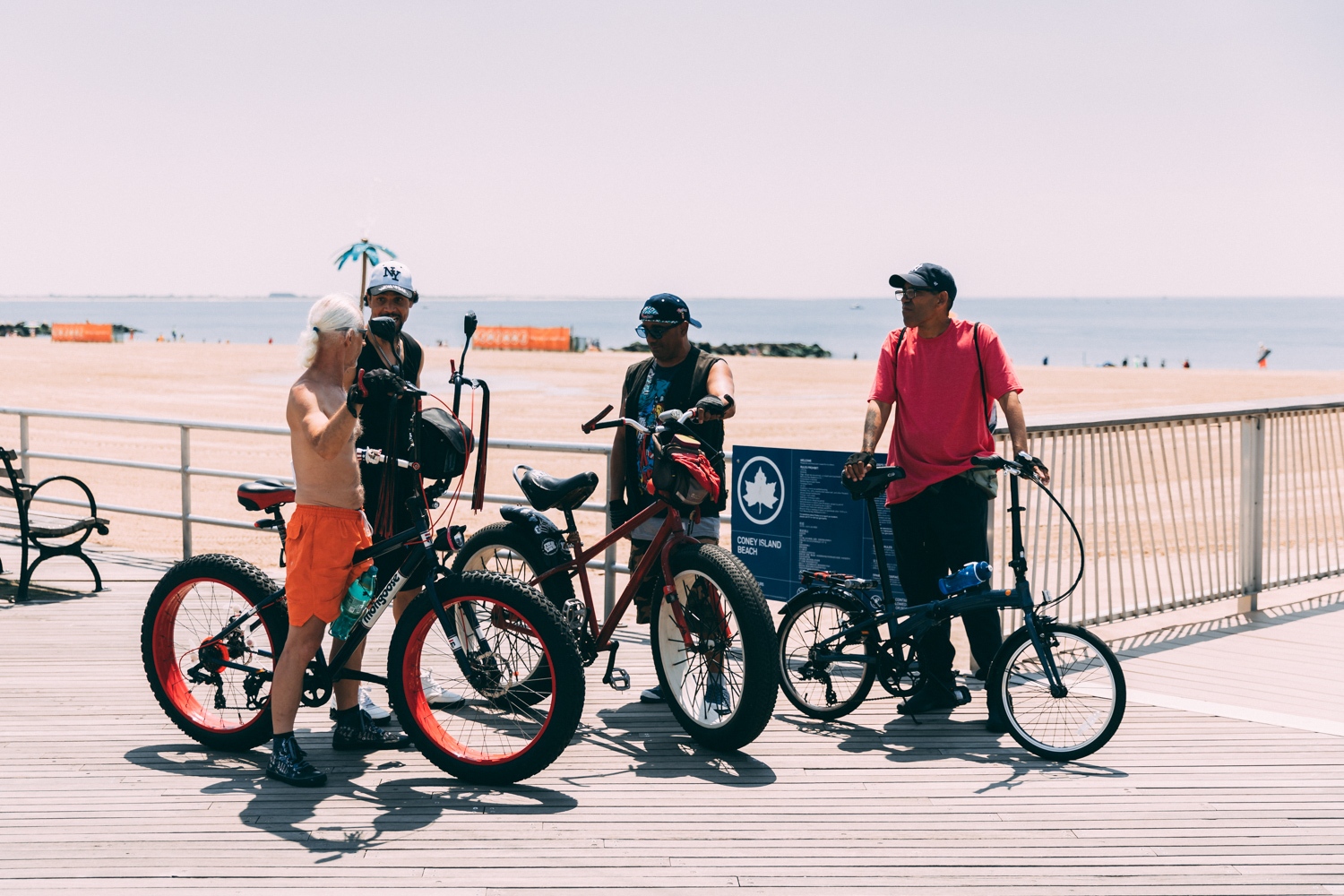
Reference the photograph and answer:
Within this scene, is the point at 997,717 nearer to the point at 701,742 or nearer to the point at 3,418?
the point at 701,742

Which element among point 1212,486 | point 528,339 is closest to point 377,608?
point 1212,486

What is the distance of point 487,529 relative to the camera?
538cm

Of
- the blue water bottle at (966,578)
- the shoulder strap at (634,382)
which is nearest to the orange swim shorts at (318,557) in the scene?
the shoulder strap at (634,382)

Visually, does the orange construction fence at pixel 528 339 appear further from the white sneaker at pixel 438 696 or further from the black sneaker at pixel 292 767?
the black sneaker at pixel 292 767

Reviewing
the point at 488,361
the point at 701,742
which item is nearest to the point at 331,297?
the point at 701,742

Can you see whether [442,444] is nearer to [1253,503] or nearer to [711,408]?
[711,408]

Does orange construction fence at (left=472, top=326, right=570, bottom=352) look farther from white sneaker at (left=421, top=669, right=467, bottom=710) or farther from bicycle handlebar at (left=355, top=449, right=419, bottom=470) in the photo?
bicycle handlebar at (left=355, top=449, right=419, bottom=470)

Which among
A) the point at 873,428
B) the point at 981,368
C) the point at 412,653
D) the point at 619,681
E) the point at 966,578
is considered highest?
the point at 981,368

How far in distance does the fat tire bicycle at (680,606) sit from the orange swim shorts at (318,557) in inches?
32.4

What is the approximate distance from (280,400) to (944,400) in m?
24.6

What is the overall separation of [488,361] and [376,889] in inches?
1610

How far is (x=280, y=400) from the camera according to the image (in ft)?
91.0

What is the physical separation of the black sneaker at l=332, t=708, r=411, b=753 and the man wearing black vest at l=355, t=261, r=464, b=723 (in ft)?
0.91

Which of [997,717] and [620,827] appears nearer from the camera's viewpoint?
[620,827]
